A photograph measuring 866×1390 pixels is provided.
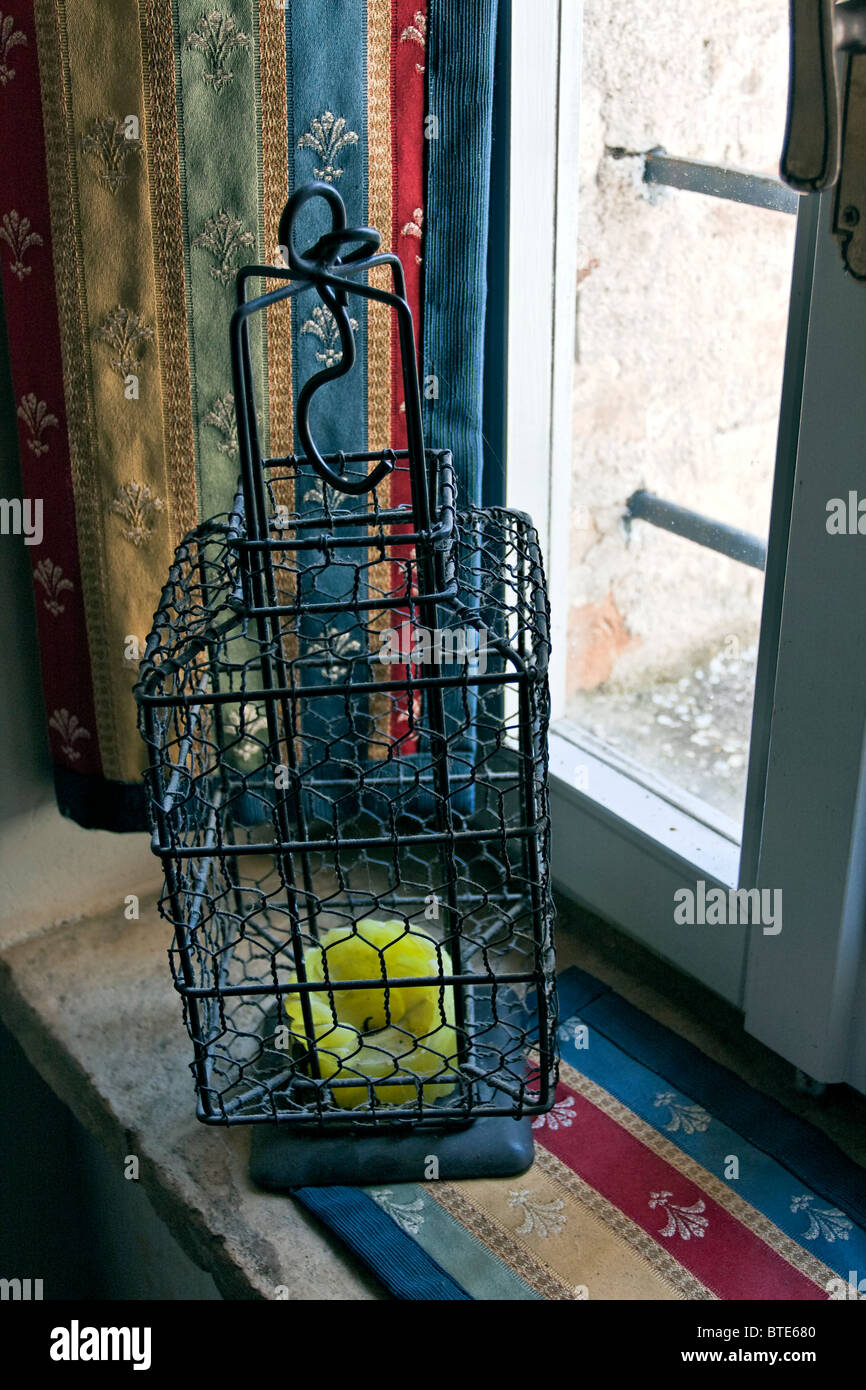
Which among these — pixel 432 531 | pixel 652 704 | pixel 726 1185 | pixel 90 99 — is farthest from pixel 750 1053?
pixel 90 99

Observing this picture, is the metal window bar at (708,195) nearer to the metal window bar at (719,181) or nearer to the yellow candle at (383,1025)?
the metal window bar at (719,181)

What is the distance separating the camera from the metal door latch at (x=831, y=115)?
492 mm

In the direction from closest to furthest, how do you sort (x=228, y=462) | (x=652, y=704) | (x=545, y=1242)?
(x=545, y=1242)
(x=228, y=462)
(x=652, y=704)

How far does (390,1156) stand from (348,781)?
243mm

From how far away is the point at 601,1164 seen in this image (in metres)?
0.85

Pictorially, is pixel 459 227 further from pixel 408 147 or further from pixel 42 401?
pixel 42 401

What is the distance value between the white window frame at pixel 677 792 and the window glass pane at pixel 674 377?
0.02 metres

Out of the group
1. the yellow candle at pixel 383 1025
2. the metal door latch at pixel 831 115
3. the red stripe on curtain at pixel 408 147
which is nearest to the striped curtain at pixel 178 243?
the red stripe on curtain at pixel 408 147

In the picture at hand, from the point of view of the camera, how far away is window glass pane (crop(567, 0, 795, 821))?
0.90 meters

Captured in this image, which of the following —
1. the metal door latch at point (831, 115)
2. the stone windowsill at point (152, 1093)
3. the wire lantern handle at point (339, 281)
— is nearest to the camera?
the metal door latch at point (831, 115)

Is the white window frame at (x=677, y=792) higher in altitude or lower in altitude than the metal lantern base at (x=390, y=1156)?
higher

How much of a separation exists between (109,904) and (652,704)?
1.54 ft

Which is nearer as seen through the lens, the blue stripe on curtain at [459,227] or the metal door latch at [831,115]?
the metal door latch at [831,115]
